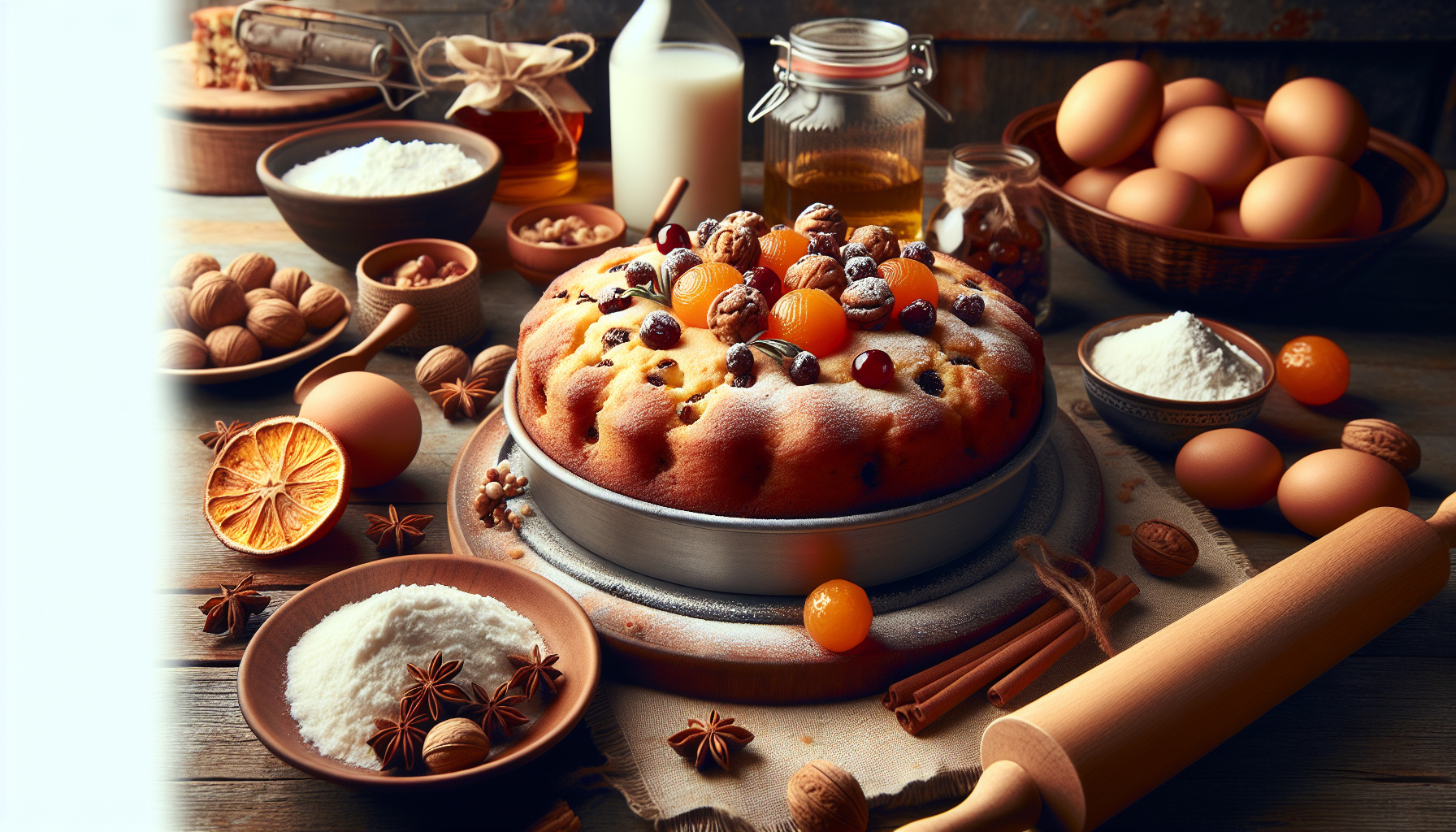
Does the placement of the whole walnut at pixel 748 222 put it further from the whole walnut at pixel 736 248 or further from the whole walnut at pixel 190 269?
the whole walnut at pixel 190 269

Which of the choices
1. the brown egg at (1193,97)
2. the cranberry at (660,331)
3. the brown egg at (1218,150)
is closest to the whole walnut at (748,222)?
the cranberry at (660,331)

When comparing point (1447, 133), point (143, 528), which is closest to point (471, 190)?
point (143, 528)

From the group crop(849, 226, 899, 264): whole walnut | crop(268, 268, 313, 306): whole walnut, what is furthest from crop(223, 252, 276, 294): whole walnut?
crop(849, 226, 899, 264): whole walnut

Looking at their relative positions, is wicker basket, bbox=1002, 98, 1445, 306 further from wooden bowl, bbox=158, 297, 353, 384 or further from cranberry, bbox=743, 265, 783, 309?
wooden bowl, bbox=158, 297, 353, 384

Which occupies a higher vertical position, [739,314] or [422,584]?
[739,314]

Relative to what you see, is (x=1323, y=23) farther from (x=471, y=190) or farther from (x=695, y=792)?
(x=695, y=792)

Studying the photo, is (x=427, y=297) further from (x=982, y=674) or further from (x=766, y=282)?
(x=982, y=674)

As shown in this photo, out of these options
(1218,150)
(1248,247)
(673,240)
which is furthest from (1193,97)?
(673,240)

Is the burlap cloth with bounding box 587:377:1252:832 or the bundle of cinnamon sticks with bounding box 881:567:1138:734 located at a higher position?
the bundle of cinnamon sticks with bounding box 881:567:1138:734
